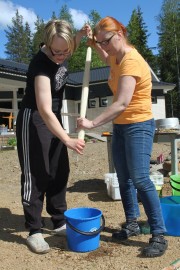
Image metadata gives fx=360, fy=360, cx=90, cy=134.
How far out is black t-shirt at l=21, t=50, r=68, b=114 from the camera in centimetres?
297

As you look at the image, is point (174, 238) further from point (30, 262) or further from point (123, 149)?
point (30, 262)

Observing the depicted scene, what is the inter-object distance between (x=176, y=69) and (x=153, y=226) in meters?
40.2

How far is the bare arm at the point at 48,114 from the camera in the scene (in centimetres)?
281

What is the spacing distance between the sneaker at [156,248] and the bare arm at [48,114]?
932 millimetres

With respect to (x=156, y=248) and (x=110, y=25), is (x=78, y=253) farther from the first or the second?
(x=110, y=25)

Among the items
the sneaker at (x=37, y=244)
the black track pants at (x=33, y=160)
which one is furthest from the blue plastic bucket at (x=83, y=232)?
the black track pants at (x=33, y=160)

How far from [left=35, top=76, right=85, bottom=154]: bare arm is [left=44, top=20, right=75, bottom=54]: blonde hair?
1.04 ft

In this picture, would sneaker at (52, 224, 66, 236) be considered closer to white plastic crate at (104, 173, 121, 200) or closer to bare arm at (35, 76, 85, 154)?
bare arm at (35, 76, 85, 154)

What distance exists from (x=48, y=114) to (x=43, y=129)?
35 cm

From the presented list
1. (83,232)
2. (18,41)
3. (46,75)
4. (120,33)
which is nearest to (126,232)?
(83,232)

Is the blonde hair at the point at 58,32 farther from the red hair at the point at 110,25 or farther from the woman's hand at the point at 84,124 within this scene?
the woman's hand at the point at 84,124

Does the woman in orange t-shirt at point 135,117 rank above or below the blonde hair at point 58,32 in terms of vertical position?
below

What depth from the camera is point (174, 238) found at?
328 centimetres

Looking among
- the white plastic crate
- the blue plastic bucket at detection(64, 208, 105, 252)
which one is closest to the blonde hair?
the blue plastic bucket at detection(64, 208, 105, 252)
